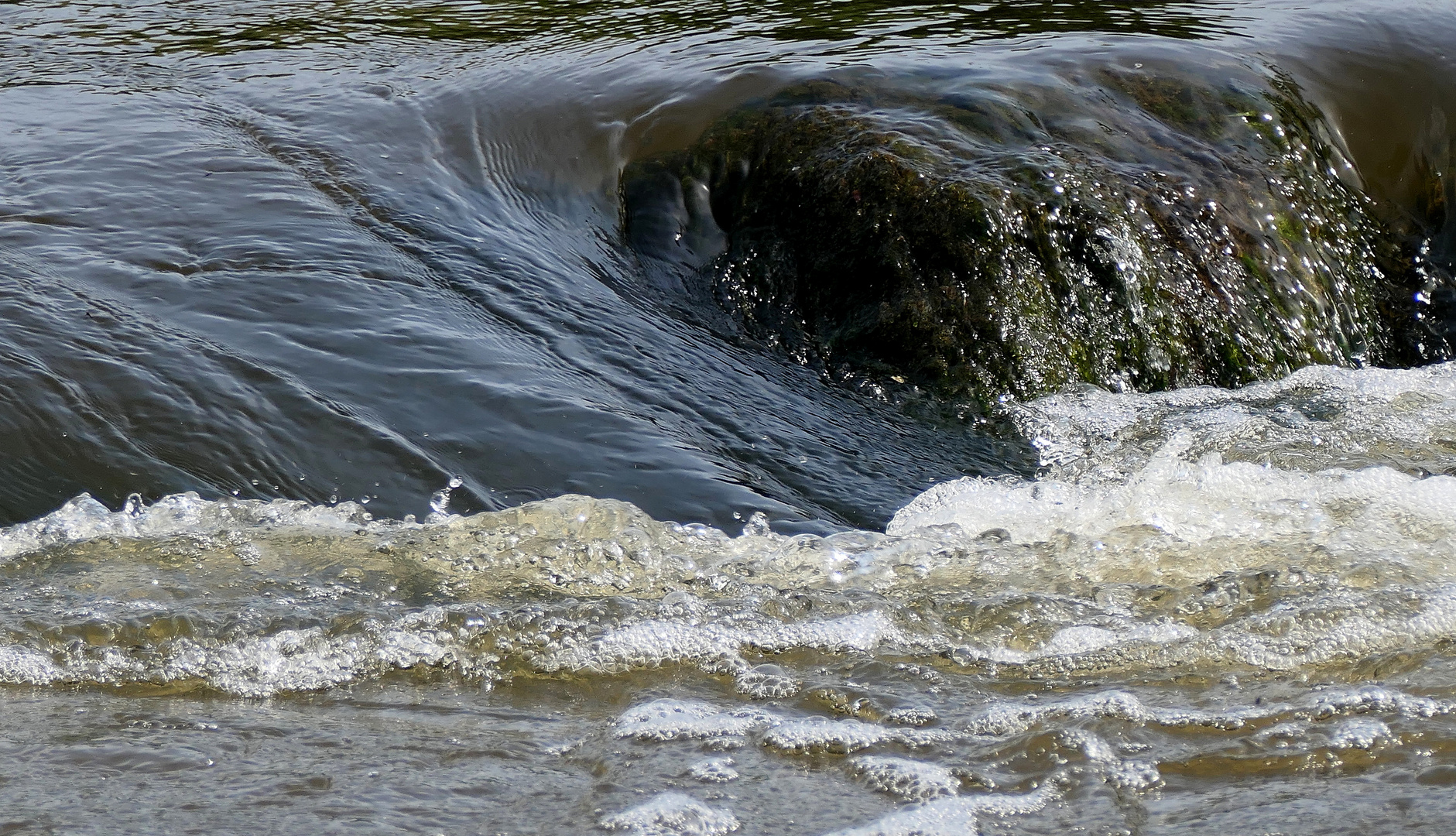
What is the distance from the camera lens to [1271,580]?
2.95 metres

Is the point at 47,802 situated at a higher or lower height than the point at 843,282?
higher

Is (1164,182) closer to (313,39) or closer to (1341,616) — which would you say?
(1341,616)

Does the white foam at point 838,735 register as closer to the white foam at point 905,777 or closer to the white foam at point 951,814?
the white foam at point 905,777

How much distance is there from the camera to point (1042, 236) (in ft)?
16.4

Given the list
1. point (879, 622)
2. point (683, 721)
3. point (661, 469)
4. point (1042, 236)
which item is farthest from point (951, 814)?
point (1042, 236)

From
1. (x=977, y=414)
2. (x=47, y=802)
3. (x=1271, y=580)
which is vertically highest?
(x=47, y=802)

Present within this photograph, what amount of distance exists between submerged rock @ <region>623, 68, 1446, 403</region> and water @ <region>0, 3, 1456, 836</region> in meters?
0.04

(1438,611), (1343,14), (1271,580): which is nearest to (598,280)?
(1271,580)

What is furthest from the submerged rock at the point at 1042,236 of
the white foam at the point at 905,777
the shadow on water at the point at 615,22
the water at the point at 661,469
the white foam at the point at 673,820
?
the white foam at the point at 673,820

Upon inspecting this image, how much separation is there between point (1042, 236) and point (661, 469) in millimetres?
1921

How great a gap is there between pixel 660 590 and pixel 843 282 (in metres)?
2.36

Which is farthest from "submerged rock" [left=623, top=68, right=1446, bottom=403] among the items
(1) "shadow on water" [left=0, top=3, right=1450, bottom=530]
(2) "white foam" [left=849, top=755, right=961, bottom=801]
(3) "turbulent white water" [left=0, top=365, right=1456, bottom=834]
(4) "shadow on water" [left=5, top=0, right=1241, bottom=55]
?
(2) "white foam" [left=849, top=755, right=961, bottom=801]

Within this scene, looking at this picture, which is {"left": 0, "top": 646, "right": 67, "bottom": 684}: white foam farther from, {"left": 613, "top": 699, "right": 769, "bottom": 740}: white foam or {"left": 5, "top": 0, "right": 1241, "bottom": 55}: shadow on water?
{"left": 5, "top": 0, "right": 1241, "bottom": 55}: shadow on water

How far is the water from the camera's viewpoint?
7.11 feet
